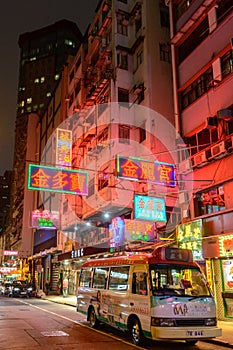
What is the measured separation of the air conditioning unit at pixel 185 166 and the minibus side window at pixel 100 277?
7.50m

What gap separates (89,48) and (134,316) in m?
31.8

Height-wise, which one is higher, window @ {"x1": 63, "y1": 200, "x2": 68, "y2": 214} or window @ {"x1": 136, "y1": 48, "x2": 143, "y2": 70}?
window @ {"x1": 136, "y1": 48, "x2": 143, "y2": 70}

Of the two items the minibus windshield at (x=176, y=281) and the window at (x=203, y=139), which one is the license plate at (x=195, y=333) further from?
the window at (x=203, y=139)

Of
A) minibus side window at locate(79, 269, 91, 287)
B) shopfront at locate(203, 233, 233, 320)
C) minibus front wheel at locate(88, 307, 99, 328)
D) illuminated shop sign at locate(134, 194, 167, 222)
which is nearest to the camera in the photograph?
minibus front wheel at locate(88, 307, 99, 328)

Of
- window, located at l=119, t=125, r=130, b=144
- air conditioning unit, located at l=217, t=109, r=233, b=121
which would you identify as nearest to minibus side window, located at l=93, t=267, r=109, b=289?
air conditioning unit, located at l=217, t=109, r=233, b=121

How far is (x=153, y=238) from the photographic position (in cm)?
2245

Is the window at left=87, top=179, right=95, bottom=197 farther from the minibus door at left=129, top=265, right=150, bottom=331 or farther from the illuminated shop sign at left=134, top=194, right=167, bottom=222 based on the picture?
the minibus door at left=129, top=265, right=150, bottom=331

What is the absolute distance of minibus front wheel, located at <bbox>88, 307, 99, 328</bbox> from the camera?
14.0 meters

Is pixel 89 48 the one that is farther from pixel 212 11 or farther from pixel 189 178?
pixel 189 178

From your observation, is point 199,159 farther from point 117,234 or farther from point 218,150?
point 117,234

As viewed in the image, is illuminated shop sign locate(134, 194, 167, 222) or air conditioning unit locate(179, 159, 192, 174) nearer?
air conditioning unit locate(179, 159, 192, 174)

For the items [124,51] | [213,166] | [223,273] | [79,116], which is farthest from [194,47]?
[79,116]

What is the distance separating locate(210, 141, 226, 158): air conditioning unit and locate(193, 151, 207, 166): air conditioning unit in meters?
0.60

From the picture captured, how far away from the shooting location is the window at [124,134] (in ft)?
92.4
